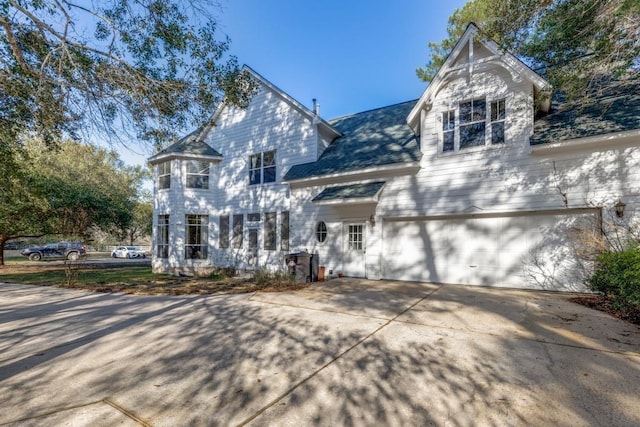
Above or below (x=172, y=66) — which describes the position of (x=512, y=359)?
below

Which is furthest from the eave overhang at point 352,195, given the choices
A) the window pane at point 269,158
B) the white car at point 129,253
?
the white car at point 129,253

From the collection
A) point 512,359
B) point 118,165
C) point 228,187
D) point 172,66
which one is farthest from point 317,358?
point 118,165

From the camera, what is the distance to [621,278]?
18.8 feet

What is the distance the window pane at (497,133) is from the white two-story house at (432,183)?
0.04m

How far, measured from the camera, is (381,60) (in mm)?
15953

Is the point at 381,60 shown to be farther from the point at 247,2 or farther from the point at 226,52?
the point at 226,52

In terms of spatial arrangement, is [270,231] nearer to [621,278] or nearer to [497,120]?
[497,120]

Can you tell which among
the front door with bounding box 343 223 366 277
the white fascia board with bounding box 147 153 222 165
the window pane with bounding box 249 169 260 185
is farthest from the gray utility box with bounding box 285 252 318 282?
the white fascia board with bounding box 147 153 222 165

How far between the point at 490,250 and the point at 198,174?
13.6m

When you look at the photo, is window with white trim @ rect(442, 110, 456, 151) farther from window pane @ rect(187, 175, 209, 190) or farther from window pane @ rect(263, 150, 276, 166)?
window pane @ rect(187, 175, 209, 190)

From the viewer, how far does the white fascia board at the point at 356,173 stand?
10.1 m

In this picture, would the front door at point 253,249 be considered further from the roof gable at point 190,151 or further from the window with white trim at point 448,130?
the window with white trim at point 448,130

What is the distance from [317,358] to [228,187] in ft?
40.3

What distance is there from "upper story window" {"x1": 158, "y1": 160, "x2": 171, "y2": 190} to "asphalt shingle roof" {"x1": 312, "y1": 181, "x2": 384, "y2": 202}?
29.1 feet
